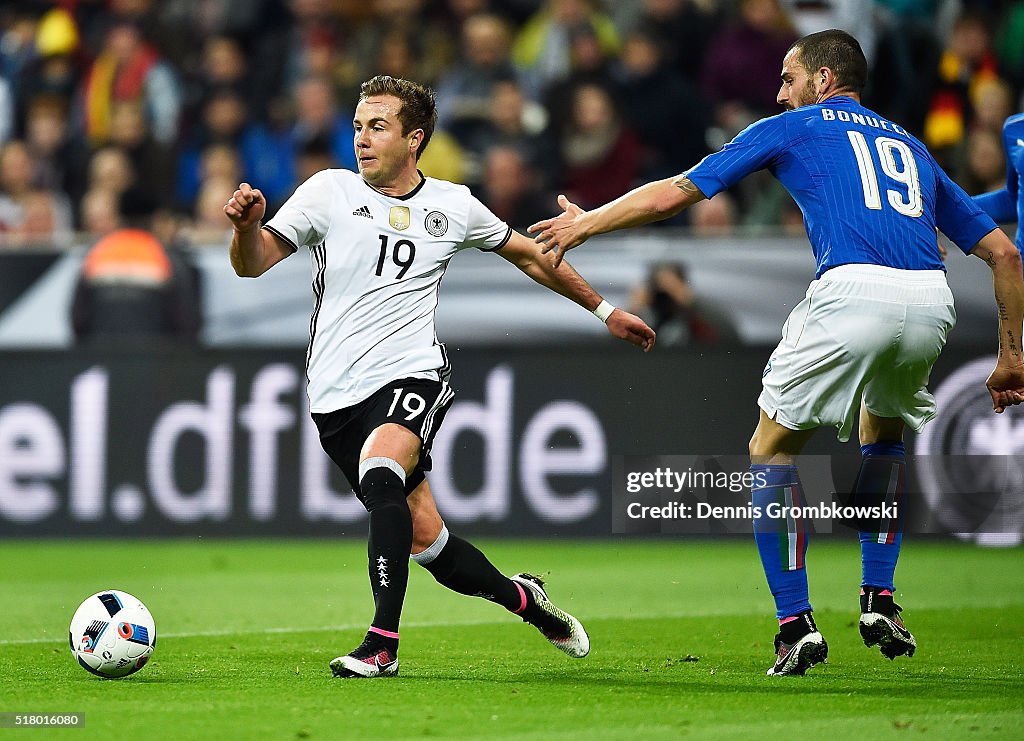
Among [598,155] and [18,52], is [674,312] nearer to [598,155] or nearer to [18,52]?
[598,155]

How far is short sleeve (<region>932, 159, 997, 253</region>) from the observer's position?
606 centimetres

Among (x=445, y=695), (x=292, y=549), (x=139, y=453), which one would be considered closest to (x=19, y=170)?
(x=139, y=453)

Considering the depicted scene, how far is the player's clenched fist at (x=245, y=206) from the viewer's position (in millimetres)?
5504

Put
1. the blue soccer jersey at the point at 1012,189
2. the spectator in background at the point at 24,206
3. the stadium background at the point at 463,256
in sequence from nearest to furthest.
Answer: the blue soccer jersey at the point at 1012,189
the stadium background at the point at 463,256
the spectator in background at the point at 24,206

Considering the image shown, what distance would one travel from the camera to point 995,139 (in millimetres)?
11414

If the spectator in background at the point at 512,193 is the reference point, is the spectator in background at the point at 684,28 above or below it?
above

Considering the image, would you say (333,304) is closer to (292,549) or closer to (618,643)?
(618,643)

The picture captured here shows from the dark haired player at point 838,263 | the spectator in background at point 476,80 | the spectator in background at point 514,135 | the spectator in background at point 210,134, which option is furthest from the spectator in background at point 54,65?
the dark haired player at point 838,263

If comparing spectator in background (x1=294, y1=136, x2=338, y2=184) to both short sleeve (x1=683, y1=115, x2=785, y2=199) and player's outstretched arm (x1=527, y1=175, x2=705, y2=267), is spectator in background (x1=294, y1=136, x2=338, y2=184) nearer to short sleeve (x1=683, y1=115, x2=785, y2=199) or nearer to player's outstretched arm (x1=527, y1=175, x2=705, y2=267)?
player's outstretched arm (x1=527, y1=175, x2=705, y2=267)

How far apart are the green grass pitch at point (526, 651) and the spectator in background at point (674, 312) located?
1.46 metres

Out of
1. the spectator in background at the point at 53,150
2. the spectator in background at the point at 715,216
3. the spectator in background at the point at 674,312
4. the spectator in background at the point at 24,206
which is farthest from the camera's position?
the spectator in background at the point at 53,150

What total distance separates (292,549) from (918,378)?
5.80 meters

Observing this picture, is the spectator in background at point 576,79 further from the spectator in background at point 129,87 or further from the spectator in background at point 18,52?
the spectator in background at point 18,52

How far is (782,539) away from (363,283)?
184cm
